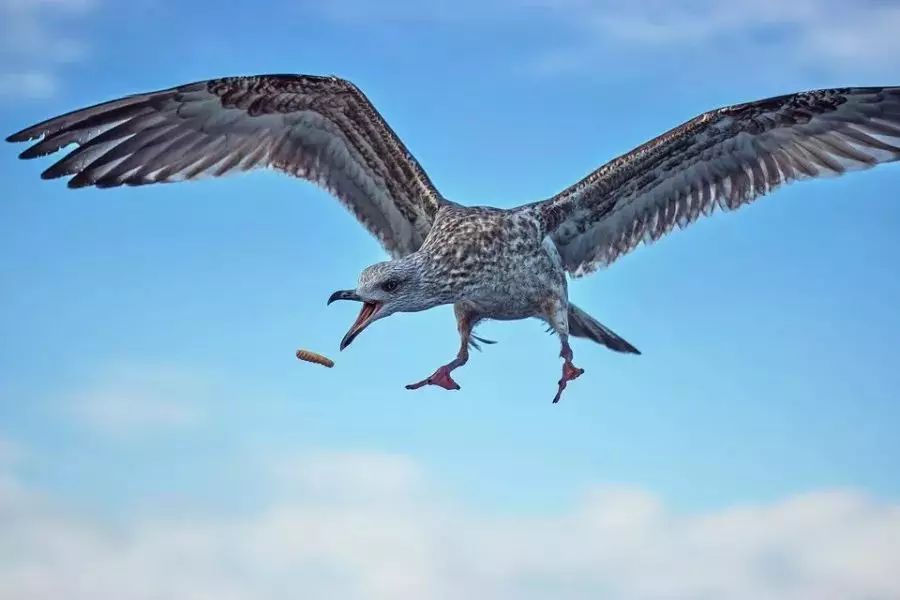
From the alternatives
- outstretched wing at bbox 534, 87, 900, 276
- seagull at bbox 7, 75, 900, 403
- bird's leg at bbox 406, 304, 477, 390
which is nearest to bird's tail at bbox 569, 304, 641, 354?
seagull at bbox 7, 75, 900, 403

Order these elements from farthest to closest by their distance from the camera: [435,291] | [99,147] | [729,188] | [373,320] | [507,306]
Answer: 1. [729,188]
2. [99,147]
3. [507,306]
4. [435,291]
5. [373,320]

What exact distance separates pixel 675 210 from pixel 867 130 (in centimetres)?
215

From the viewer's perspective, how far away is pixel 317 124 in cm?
919

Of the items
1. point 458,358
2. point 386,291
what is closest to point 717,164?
point 458,358

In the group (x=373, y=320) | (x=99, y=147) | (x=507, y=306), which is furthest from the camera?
(x=99, y=147)

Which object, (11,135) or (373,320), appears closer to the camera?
(373,320)

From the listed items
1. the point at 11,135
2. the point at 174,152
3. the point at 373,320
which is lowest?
the point at 373,320

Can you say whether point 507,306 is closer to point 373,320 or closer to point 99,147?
point 373,320

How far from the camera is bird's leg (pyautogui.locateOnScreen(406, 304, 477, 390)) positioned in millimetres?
8211

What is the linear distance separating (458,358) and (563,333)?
3.52 ft

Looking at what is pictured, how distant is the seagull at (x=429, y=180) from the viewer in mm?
8594

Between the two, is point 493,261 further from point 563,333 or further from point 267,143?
point 267,143

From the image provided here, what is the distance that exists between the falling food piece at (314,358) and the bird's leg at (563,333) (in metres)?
2.01

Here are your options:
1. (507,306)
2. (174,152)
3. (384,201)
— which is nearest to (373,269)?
(507,306)
